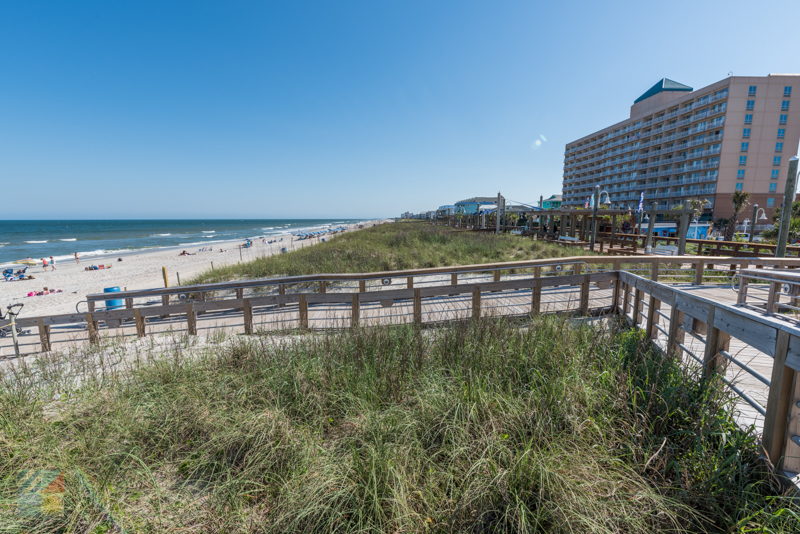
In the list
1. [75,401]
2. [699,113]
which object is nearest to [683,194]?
[699,113]

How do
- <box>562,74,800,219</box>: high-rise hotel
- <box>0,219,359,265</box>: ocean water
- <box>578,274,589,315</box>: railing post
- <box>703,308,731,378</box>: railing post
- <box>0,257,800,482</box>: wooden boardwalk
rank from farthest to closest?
<box>562,74,800,219</box>: high-rise hotel < <box>0,219,359,265</box>: ocean water < <box>578,274,589,315</box>: railing post < <box>703,308,731,378</box>: railing post < <box>0,257,800,482</box>: wooden boardwalk

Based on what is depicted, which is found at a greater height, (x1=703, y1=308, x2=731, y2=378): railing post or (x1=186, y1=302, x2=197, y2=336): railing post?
(x1=703, y1=308, x2=731, y2=378): railing post

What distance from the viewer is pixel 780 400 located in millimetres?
1888

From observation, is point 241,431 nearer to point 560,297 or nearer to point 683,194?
point 560,297

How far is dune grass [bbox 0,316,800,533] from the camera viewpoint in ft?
5.54

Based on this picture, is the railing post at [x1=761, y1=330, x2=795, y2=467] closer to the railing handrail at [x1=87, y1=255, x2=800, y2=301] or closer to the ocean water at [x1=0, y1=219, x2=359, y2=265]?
the railing handrail at [x1=87, y1=255, x2=800, y2=301]

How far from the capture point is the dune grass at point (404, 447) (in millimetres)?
1688

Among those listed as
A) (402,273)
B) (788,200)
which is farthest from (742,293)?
(788,200)

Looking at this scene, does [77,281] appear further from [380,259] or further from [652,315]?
[652,315]

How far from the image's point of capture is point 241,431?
7.54 feet

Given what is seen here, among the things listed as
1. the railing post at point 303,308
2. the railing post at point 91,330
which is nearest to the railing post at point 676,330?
the railing post at point 303,308

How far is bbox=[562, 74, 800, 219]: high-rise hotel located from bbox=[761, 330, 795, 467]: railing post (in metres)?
61.5

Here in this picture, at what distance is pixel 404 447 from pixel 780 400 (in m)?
2.27

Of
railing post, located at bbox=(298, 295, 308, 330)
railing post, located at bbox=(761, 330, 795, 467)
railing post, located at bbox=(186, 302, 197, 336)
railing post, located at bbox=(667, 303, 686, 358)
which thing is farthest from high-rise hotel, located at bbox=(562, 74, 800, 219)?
railing post, located at bbox=(186, 302, 197, 336)
